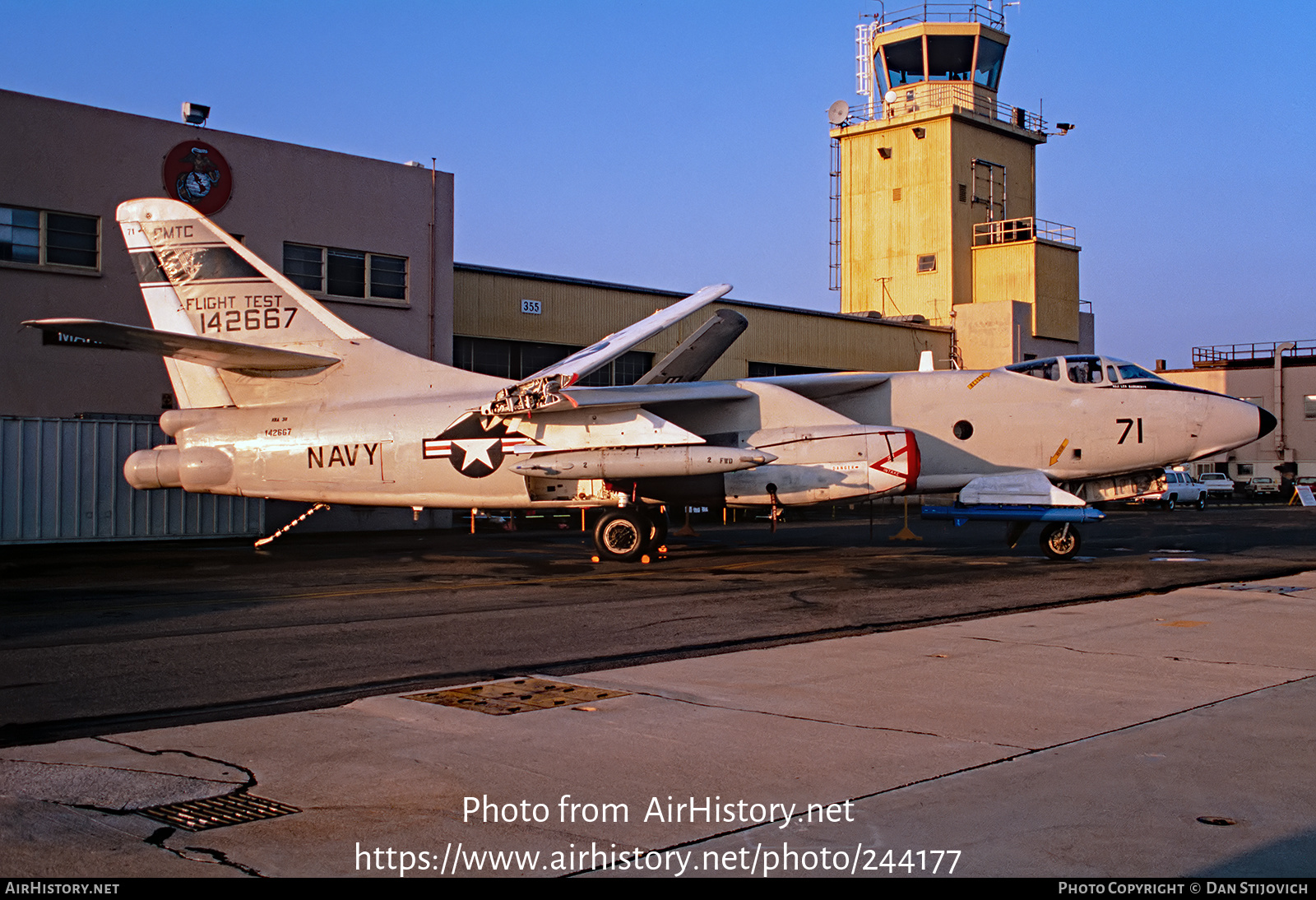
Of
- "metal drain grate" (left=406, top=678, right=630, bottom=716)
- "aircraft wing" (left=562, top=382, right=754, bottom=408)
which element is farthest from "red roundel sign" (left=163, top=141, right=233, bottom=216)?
"metal drain grate" (left=406, top=678, right=630, bottom=716)

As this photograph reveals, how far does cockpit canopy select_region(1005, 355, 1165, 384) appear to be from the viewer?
18125 mm

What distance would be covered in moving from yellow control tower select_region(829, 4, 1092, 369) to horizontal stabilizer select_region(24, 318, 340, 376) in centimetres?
3558

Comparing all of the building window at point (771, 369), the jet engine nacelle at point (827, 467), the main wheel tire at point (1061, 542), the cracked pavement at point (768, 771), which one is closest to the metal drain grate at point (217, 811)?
the cracked pavement at point (768, 771)

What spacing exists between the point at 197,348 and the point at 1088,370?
560 inches

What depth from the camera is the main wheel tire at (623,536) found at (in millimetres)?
18031

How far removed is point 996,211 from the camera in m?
53.6

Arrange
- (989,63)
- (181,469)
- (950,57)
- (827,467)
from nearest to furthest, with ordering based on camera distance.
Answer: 1. (827,467)
2. (181,469)
3. (950,57)
4. (989,63)

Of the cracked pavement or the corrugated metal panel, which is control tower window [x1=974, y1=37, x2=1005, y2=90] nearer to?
the corrugated metal panel

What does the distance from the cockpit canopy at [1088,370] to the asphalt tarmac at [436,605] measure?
120 inches

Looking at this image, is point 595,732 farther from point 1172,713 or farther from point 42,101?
point 42,101

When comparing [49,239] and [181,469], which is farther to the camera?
[49,239]

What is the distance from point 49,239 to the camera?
76.1 ft

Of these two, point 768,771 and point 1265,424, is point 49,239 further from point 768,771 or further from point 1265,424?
point 1265,424

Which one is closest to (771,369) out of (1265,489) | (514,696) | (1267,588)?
(1267,588)
